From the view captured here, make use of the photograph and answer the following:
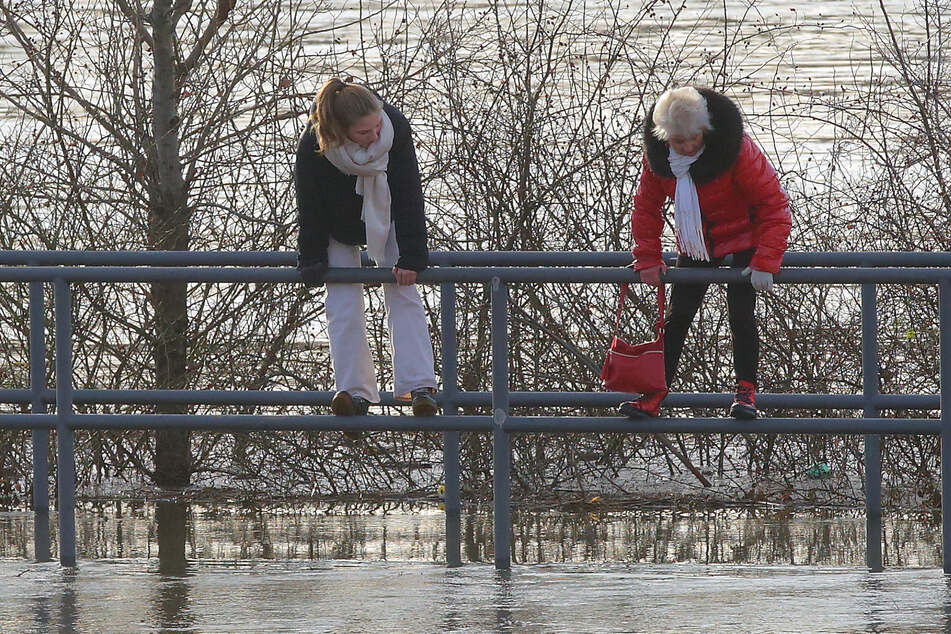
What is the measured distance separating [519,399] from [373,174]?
115 centimetres

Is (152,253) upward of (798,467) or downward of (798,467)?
upward

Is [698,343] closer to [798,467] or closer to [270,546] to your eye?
[798,467]

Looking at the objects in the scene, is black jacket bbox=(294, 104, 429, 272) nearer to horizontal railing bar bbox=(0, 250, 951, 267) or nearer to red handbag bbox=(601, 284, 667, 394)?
horizontal railing bar bbox=(0, 250, 951, 267)

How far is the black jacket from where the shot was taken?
4789 mm

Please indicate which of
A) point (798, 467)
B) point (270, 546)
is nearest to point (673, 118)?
point (270, 546)

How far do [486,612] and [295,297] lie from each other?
335 centimetres

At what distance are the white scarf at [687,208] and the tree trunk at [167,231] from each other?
3143mm

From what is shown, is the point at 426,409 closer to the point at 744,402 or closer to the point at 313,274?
the point at 313,274

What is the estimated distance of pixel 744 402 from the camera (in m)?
4.79

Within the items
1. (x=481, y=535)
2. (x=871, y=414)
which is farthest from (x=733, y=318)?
(x=481, y=535)

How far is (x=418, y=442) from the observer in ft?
23.8

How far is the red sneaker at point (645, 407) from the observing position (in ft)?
15.4

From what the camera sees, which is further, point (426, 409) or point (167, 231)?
point (167, 231)

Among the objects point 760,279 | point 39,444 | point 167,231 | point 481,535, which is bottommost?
point 481,535
